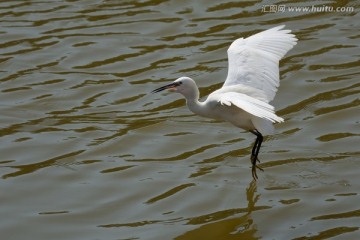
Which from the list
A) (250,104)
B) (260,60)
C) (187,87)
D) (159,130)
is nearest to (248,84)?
(260,60)

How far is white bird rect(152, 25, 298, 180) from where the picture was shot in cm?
753

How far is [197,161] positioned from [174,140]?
1.78 feet

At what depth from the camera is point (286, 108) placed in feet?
30.0

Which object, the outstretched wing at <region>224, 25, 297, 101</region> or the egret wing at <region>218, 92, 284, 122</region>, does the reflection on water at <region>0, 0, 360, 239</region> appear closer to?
the outstretched wing at <region>224, 25, 297, 101</region>

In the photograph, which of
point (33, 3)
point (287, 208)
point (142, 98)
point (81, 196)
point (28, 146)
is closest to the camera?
point (287, 208)

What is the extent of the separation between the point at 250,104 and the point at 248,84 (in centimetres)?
118

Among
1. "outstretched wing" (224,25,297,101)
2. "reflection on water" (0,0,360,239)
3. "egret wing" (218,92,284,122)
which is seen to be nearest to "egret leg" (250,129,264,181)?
"reflection on water" (0,0,360,239)

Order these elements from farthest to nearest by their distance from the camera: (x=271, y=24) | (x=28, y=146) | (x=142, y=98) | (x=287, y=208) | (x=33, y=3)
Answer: (x=33, y=3), (x=271, y=24), (x=142, y=98), (x=28, y=146), (x=287, y=208)

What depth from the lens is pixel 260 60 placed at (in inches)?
315

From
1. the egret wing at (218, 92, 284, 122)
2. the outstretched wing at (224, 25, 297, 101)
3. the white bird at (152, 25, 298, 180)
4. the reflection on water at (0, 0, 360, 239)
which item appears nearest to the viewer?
the egret wing at (218, 92, 284, 122)

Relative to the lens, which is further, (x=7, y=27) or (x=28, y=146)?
(x=7, y=27)

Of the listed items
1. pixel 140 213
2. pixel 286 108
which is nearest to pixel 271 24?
pixel 286 108

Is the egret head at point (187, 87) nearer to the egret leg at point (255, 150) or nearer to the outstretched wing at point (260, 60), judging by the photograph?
the outstretched wing at point (260, 60)

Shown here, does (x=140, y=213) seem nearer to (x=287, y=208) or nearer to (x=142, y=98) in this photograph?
(x=287, y=208)
